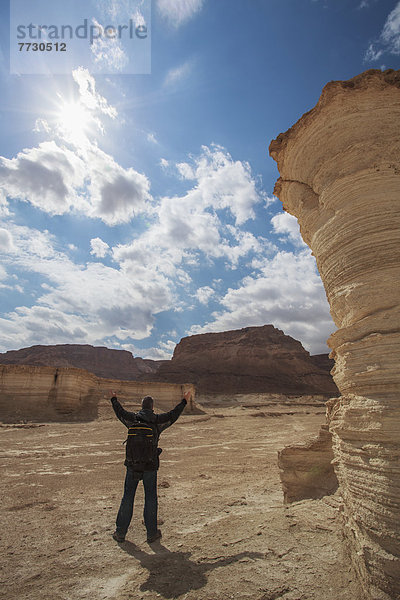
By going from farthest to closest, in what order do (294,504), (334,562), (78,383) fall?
(78,383) → (294,504) → (334,562)

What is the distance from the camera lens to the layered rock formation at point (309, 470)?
402 centimetres

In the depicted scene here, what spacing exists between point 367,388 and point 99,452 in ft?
26.7

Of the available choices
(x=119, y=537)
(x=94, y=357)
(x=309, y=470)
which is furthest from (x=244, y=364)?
(x=119, y=537)

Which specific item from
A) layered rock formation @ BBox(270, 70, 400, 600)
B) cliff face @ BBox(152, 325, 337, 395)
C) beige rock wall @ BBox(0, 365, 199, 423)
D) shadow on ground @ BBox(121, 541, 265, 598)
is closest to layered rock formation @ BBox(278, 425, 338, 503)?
layered rock formation @ BBox(270, 70, 400, 600)

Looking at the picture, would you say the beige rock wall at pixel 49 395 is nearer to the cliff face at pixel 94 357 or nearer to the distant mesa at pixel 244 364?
the distant mesa at pixel 244 364

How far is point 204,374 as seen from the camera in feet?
192

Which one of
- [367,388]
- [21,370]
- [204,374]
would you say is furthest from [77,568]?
[204,374]

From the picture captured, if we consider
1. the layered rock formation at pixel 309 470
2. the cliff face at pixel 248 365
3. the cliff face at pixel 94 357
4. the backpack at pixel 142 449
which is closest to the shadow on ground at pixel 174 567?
the backpack at pixel 142 449

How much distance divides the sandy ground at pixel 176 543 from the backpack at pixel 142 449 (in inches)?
29.8

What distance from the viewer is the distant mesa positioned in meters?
55.0

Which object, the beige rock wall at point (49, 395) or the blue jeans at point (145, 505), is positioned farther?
the beige rock wall at point (49, 395)

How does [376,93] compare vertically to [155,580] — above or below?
above

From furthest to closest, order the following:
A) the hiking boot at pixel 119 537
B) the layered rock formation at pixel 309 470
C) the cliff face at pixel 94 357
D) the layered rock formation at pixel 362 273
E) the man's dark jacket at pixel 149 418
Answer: the cliff face at pixel 94 357 → the layered rock formation at pixel 309 470 → the man's dark jacket at pixel 149 418 → the hiking boot at pixel 119 537 → the layered rock formation at pixel 362 273

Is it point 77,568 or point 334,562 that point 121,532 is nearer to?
point 77,568
